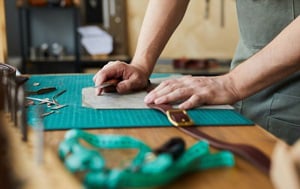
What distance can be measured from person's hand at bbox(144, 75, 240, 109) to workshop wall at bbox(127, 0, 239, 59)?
212cm

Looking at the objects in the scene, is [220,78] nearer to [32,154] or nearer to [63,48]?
[32,154]

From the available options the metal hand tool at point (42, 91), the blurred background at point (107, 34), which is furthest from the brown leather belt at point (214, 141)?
the blurred background at point (107, 34)

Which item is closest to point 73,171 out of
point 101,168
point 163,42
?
point 101,168

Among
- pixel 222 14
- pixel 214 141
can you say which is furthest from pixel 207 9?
pixel 214 141

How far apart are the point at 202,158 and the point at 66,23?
275 cm

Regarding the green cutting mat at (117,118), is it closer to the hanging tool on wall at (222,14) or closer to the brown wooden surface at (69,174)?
the brown wooden surface at (69,174)

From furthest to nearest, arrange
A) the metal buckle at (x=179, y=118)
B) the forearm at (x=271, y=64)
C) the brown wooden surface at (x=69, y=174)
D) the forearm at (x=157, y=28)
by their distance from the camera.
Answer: the forearm at (x=157, y=28)
the forearm at (x=271, y=64)
the metal buckle at (x=179, y=118)
the brown wooden surface at (x=69, y=174)

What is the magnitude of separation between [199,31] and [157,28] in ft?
6.14

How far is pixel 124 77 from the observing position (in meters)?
1.01

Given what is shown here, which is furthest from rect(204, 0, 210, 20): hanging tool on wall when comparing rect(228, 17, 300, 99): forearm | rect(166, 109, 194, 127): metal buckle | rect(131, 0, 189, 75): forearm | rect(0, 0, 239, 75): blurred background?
rect(166, 109, 194, 127): metal buckle

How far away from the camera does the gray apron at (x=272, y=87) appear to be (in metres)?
1.03

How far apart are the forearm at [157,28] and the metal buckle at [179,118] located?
0.37 meters

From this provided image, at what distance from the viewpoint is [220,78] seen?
2.95 feet

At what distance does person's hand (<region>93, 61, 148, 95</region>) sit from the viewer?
3.21 feet
